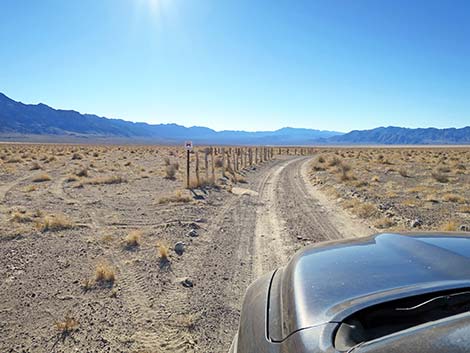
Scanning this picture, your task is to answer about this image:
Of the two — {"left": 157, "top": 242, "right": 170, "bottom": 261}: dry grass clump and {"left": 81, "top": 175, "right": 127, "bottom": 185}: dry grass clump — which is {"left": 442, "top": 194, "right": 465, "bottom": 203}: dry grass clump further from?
{"left": 81, "top": 175, "right": 127, "bottom": 185}: dry grass clump

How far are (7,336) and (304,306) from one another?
381 centimetres

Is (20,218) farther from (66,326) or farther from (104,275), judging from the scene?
(66,326)

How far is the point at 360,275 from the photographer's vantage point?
194cm

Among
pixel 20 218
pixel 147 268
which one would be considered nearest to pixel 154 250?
pixel 147 268

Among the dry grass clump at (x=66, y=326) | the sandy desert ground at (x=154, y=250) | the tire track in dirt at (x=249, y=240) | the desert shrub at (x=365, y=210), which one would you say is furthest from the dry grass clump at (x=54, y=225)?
the desert shrub at (x=365, y=210)

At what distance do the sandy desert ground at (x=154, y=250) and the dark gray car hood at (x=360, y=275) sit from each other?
2073mm

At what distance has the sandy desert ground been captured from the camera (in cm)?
412

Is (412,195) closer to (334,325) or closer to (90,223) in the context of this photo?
(90,223)

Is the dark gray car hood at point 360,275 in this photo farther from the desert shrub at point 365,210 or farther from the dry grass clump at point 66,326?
the desert shrub at point 365,210

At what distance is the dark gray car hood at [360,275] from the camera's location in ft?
5.42

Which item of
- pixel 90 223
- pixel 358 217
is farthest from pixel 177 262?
pixel 358 217

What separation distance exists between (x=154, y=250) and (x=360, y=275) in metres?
5.52

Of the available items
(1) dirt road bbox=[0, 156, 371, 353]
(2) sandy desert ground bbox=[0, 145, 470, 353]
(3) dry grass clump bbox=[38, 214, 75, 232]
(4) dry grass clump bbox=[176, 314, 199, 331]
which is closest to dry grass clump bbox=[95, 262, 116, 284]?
(2) sandy desert ground bbox=[0, 145, 470, 353]

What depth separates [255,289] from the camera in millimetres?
2373
